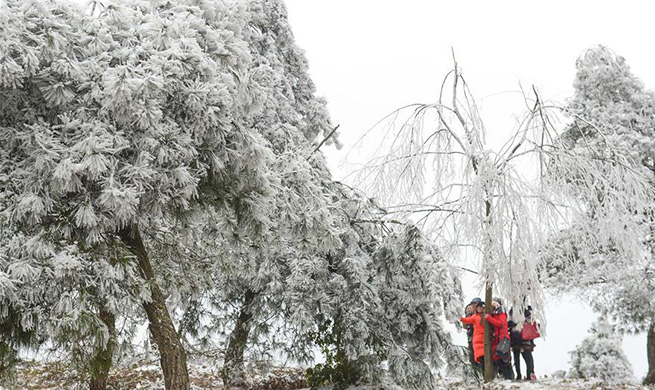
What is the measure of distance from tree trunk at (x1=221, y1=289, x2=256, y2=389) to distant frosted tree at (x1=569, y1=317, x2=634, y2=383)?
23.9ft

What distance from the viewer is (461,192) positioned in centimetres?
809

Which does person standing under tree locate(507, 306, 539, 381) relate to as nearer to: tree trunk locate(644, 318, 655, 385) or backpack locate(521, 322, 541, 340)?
backpack locate(521, 322, 541, 340)

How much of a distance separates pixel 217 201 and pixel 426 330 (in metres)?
3.64

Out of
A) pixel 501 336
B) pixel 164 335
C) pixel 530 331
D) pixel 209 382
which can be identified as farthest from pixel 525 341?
pixel 164 335

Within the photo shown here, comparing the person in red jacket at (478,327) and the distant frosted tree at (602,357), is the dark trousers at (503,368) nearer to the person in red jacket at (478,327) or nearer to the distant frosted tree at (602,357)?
the person in red jacket at (478,327)

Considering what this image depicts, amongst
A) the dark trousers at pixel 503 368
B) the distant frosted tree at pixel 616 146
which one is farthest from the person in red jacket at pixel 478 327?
the distant frosted tree at pixel 616 146

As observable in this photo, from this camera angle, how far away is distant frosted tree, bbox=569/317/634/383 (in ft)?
45.4

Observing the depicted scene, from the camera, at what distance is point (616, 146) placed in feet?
42.2

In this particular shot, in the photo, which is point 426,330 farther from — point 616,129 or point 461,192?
point 616,129

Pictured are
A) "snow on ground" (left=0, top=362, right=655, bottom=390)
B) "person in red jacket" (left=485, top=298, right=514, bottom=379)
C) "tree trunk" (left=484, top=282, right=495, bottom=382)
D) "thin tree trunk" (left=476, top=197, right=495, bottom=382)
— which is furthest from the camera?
"snow on ground" (left=0, top=362, right=655, bottom=390)

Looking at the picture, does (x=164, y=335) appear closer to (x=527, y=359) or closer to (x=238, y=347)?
(x=238, y=347)

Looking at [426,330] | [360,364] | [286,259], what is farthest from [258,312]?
[426,330]

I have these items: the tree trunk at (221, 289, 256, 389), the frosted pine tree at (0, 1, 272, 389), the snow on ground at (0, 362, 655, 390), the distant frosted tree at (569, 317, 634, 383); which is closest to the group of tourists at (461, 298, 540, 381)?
the snow on ground at (0, 362, 655, 390)

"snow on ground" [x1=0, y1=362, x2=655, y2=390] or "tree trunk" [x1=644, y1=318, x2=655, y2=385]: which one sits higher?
"tree trunk" [x1=644, y1=318, x2=655, y2=385]
